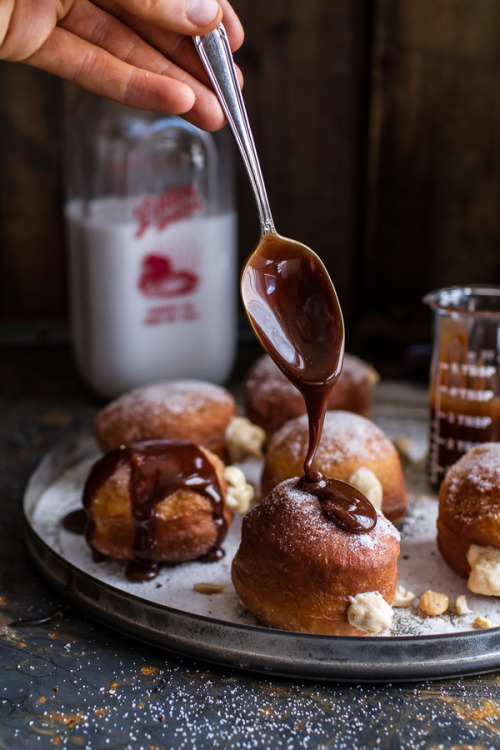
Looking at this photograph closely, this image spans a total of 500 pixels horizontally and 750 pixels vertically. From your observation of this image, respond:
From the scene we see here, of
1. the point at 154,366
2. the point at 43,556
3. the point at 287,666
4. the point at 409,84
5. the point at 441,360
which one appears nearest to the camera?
the point at 287,666

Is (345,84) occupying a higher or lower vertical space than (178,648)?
higher

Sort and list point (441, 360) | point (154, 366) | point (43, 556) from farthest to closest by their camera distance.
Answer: point (154, 366) < point (441, 360) < point (43, 556)

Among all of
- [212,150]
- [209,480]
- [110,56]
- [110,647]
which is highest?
[110,56]

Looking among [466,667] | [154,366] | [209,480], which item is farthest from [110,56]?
[466,667]

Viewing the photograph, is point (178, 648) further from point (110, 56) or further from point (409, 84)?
point (409, 84)

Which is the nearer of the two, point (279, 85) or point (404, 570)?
point (404, 570)

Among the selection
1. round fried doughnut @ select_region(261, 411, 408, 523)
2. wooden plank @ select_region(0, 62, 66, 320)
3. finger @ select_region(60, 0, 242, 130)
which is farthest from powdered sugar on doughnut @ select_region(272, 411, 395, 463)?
wooden plank @ select_region(0, 62, 66, 320)

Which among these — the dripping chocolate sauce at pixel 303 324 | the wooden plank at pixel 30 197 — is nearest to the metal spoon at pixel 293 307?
the dripping chocolate sauce at pixel 303 324
